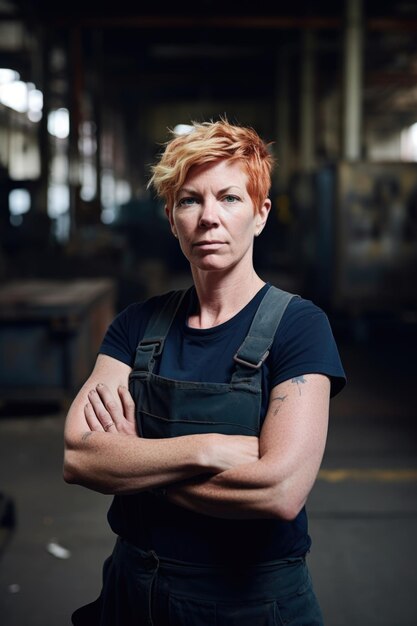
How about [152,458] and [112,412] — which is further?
[112,412]

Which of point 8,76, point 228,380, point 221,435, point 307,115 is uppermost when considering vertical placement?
point 8,76

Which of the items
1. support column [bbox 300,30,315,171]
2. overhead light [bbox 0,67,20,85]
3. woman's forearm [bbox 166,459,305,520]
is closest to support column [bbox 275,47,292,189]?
support column [bbox 300,30,315,171]

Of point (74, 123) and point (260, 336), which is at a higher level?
point (74, 123)

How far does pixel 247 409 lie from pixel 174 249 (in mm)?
17838

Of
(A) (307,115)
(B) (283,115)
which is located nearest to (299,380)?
(A) (307,115)

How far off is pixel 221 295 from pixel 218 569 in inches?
25.6

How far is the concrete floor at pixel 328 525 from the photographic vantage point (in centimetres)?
367

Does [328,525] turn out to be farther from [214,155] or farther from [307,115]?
[307,115]

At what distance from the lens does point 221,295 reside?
1976 millimetres

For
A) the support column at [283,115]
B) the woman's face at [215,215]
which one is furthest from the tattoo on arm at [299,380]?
the support column at [283,115]

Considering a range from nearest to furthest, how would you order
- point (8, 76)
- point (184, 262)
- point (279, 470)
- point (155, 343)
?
1. point (279, 470)
2. point (155, 343)
3. point (8, 76)
4. point (184, 262)

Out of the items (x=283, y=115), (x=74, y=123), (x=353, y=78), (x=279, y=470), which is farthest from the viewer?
(x=283, y=115)

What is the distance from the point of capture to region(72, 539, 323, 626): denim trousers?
1840 mm

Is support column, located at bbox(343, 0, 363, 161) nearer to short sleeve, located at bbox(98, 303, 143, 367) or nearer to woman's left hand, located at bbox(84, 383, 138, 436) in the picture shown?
short sleeve, located at bbox(98, 303, 143, 367)
